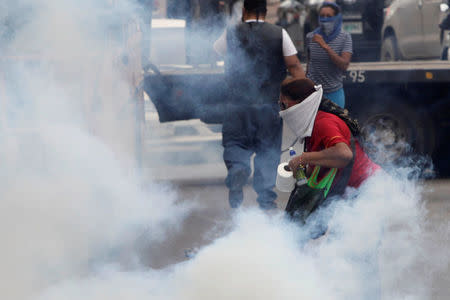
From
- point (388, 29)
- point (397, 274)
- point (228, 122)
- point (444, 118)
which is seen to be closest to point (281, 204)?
point (228, 122)

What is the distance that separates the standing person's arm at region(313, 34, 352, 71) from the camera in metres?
5.44

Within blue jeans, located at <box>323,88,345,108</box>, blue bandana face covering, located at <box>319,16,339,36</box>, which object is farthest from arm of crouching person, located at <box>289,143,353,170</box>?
blue bandana face covering, located at <box>319,16,339,36</box>

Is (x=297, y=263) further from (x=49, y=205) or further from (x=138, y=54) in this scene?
(x=138, y=54)

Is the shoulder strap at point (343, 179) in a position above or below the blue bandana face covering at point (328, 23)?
below

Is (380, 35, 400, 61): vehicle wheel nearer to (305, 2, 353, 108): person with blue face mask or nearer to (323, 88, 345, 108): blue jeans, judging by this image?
(305, 2, 353, 108): person with blue face mask

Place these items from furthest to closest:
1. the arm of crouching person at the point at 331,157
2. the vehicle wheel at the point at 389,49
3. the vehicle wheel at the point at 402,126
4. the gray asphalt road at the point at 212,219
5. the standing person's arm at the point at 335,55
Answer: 1. the vehicle wheel at the point at 389,49
2. the vehicle wheel at the point at 402,126
3. the standing person's arm at the point at 335,55
4. the gray asphalt road at the point at 212,219
5. the arm of crouching person at the point at 331,157

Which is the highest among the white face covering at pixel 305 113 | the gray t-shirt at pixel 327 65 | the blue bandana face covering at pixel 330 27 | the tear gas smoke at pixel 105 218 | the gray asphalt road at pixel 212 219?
the blue bandana face covering at pixel 330 27

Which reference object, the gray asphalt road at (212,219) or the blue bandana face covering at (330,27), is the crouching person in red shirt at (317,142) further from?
the blue bandana face covering at (330,27)

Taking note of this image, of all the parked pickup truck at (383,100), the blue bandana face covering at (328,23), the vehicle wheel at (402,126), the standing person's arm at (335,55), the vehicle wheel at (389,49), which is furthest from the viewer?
the vehicle wheel at (389,49)

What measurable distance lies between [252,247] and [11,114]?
6.25ft

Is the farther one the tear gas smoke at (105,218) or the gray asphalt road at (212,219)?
the gray asphalt road at (212,219)

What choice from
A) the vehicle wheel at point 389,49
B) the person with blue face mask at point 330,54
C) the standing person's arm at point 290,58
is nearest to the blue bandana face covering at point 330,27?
the person with blue face mask at point 330,54

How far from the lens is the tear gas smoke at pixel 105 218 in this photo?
10.2 feet

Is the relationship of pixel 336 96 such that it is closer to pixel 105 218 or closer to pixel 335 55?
pixel 335 55
